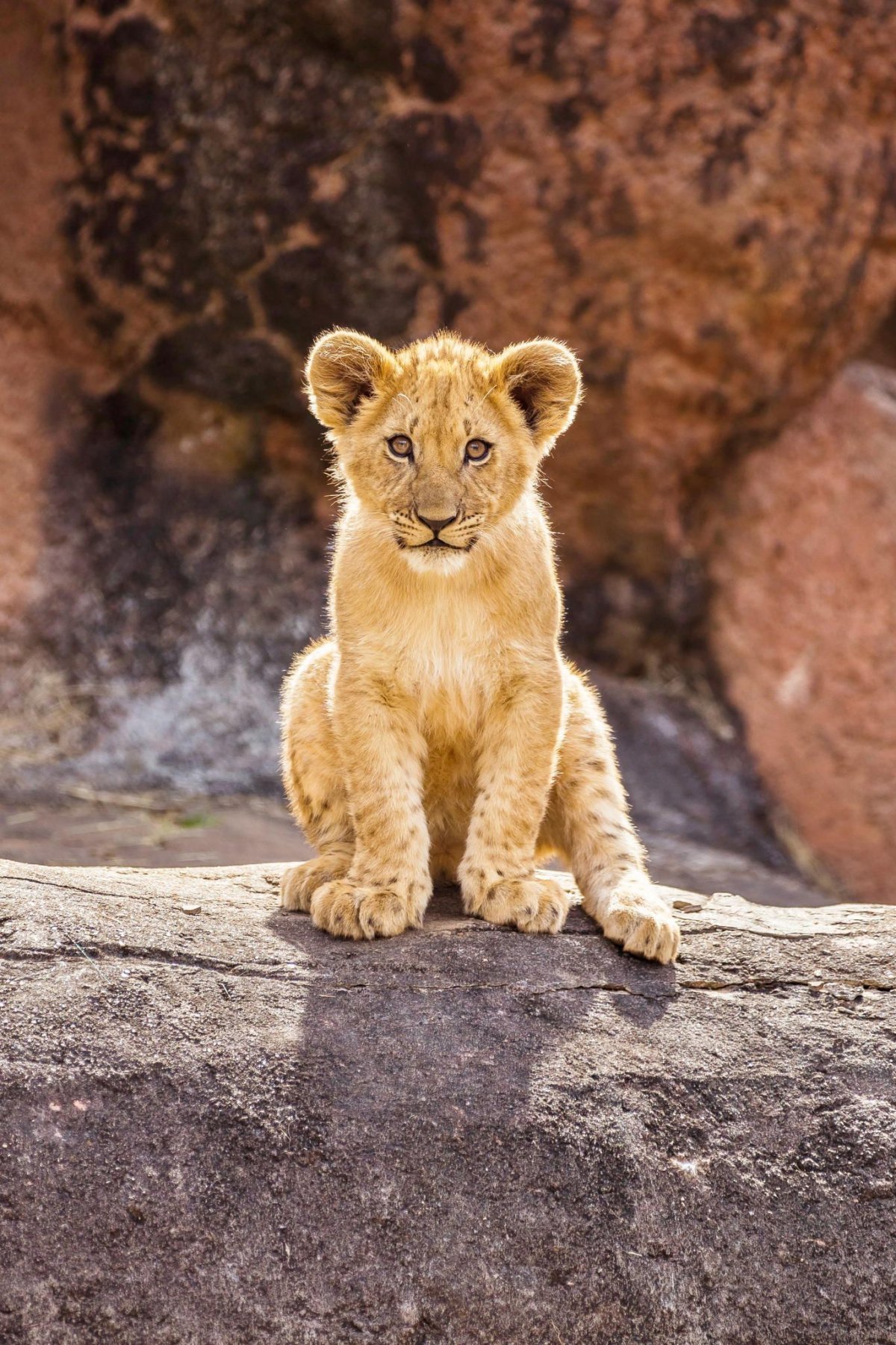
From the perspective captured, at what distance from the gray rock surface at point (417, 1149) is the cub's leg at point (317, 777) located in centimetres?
69

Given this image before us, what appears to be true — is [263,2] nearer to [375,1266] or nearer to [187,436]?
[187,436]

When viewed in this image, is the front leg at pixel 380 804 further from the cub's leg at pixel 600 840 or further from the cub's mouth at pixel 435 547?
the cub's leg at pixel 600 840

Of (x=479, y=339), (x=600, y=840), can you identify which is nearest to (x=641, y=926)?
(x=600, y=840)

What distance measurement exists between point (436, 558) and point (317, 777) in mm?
940

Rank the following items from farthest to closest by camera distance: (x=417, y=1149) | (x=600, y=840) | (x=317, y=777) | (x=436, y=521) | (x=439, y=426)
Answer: (x=317, y=777) → (x=600, y=840) → (x=439, y=426) → (x=436, y=521) → (x=417, y=1149)

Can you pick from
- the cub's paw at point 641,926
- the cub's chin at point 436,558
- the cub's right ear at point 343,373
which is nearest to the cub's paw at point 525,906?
the cub's paw at point 641,926

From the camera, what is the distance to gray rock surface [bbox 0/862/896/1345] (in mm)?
2928

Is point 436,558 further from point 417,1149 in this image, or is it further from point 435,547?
point 417,1149

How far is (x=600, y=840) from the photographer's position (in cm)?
439

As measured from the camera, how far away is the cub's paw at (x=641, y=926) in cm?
392

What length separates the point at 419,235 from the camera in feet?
26.0

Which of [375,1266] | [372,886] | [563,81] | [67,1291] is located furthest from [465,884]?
[563,81]

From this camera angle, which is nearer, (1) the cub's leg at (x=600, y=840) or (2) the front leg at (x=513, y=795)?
(1) the cub's leg at (x=600, y=840)

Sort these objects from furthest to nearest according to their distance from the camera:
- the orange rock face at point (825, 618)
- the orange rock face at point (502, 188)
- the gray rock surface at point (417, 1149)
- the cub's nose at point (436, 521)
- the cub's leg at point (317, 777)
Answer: the orange rock face at point (825, 618) → the orange rock face at point (502, 188) → the cub's leg at point (317, 777) → the cub's nose at point (436, 521) → the gray rock surface at point (417, 1149)
